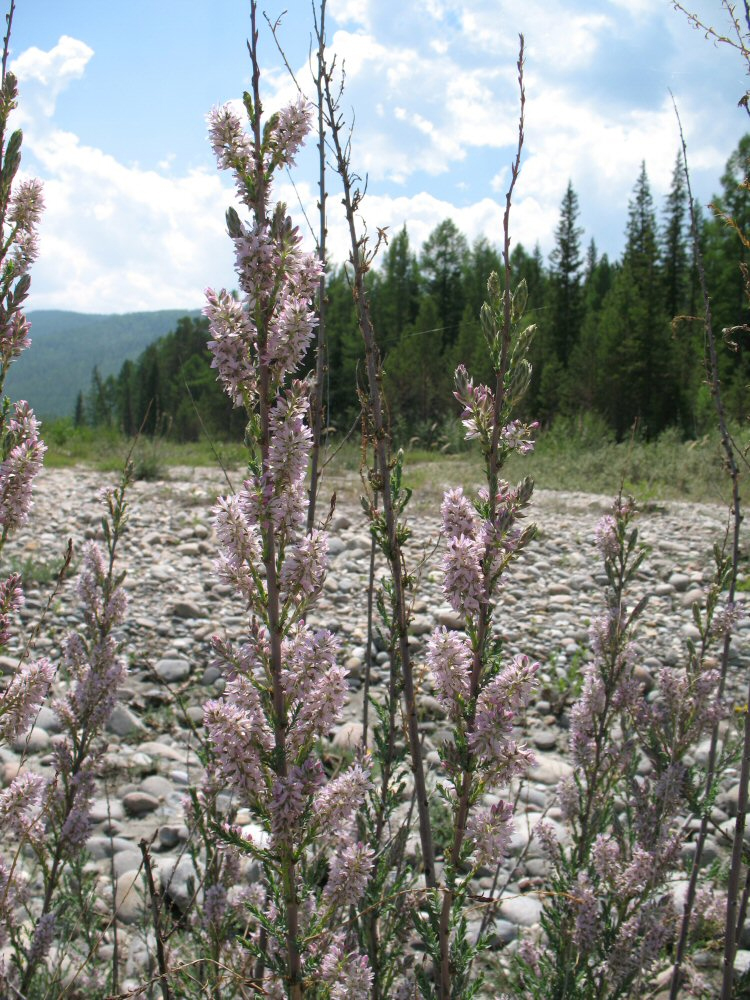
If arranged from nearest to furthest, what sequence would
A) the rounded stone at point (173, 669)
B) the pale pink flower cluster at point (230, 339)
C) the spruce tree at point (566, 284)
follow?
the pale pink flower cluster at point (230, 339) → the rounded stone at point (173, 669) → the spruce tree at point (566, 284)

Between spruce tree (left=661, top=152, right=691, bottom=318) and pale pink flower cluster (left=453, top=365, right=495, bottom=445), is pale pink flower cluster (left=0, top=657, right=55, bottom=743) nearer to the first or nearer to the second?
pale pink flower cluster (left=453, top=365, right=495, bottom=445)

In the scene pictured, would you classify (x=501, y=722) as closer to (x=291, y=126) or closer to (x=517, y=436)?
(x=517, y=436)

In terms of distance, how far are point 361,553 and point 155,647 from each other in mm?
3592

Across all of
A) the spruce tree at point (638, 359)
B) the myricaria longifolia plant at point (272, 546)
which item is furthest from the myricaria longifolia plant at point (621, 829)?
the spruce tree at point (638, 359)

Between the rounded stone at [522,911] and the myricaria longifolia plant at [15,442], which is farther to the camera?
the rounded stone at [522,911]

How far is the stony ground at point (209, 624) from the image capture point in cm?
427

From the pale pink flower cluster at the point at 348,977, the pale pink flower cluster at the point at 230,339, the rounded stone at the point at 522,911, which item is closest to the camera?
the pale pink flower cluster at the point at 230,339

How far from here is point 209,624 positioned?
7.31m

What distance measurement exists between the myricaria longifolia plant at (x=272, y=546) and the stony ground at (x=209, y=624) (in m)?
0.48

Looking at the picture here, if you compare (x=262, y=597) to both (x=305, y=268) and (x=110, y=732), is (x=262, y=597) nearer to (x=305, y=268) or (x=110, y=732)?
(x=305, y=268)

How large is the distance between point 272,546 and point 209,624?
592 cm

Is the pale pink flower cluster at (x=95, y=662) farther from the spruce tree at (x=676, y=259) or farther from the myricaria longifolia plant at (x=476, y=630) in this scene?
the spruce tree at (x=676, y=259)

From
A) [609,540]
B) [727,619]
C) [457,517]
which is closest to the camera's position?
[457,517]

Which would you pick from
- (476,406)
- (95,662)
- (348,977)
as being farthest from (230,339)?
(95,662)
